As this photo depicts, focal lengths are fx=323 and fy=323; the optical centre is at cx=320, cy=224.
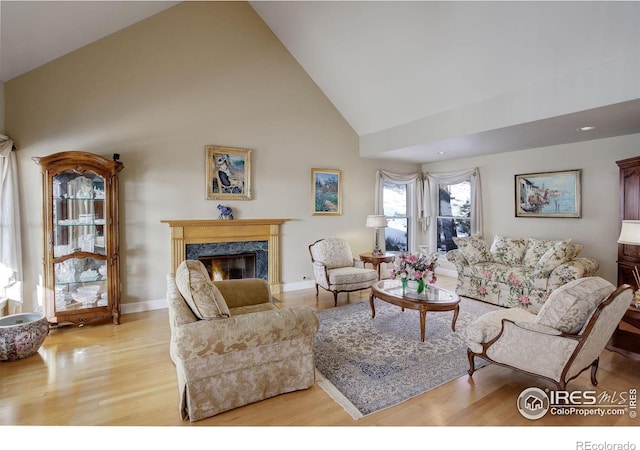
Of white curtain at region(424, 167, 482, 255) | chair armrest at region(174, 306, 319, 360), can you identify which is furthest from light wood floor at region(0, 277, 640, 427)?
white curtain at region(424, 167, 482, 255)

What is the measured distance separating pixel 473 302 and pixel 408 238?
2.80 metres

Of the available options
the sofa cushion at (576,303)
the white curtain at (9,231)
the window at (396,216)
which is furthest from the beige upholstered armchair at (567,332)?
the white curtain at (9,231)

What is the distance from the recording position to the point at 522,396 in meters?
2.46

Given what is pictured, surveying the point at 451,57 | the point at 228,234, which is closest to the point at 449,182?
the point at 451,57

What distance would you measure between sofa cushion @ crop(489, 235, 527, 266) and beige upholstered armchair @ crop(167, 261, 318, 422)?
412cm

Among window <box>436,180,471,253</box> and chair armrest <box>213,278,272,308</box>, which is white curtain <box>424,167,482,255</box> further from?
chair armrest <box>213,278,272,308</box>

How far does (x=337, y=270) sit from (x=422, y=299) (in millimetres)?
1789

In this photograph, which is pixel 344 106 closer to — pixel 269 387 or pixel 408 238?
pixel 408 238

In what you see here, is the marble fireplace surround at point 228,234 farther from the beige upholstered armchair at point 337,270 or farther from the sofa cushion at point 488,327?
the sofa cushion at point 488,327

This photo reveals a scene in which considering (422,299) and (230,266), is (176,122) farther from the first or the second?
(422,299)

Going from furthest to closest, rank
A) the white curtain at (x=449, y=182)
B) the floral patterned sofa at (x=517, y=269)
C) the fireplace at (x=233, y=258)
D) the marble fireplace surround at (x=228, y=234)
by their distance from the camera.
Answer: the white curtain at (x=449, y=182), the fireplace at (x=233, y=258), the marble fireplace surround at (x=228, y=234), the floral patterned sofa at (x=517, y=269)

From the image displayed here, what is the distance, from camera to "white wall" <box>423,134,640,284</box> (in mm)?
4770

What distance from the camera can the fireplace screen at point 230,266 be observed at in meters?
5.18

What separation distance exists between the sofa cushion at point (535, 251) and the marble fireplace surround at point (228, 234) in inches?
154
